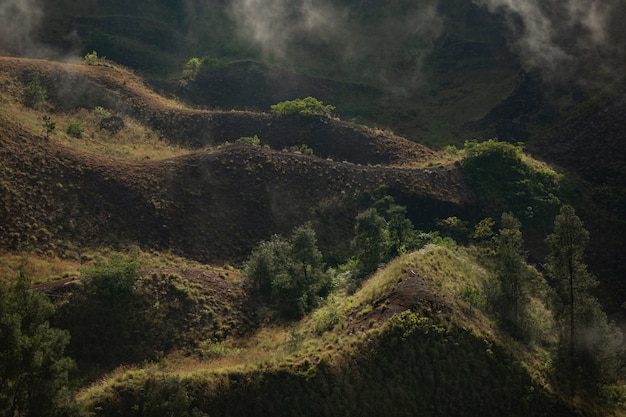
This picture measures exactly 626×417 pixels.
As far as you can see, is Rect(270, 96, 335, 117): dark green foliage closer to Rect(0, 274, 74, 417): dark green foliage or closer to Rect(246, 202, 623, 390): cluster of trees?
Rect(246, 202, 623, 390): cluster of trees

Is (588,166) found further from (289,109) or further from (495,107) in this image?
(289,109)

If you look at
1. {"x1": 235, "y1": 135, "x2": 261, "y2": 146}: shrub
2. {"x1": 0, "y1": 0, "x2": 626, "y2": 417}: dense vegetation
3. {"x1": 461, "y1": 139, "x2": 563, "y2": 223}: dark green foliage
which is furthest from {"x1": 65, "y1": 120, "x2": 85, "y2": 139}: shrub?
{"x1": 461, "y1": 139, "x2": 563, "y2": 223}: dark green foliage

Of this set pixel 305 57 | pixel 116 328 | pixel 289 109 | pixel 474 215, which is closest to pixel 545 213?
pixel 474 215

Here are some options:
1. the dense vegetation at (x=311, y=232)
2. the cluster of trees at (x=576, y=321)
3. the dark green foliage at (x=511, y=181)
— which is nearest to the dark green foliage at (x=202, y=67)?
the dense vegetation at (x=311, y=232)

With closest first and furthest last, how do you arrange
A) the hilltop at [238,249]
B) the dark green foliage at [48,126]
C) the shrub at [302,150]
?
the hilltop at [238,249]
the dark green foliage at [48,126]
the shrub at [302,150]

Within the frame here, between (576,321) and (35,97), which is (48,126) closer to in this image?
(35,97)

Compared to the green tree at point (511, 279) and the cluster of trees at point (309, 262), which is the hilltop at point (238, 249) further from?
the green tree at point (511, 279)

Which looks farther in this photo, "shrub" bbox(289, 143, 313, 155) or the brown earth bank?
the brown earth bank
